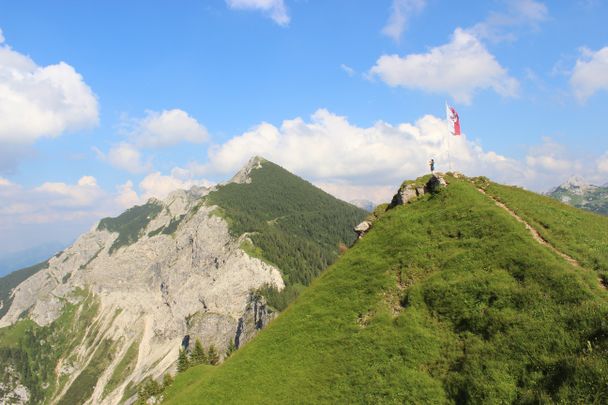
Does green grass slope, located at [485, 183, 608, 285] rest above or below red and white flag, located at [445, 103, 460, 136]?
below

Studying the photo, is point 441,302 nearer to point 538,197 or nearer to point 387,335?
point 387,335

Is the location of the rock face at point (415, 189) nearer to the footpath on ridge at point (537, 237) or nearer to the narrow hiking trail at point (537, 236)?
the footpath on ridge at point (537, 237)

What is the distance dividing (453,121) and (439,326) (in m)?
27.9

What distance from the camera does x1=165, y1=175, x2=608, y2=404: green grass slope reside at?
27.2 metres

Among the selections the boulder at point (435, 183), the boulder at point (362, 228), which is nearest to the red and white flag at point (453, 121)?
the boulder at point (435, 183)

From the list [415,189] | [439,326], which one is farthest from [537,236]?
[415,189]

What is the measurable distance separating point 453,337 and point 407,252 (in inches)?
462

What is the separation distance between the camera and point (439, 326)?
34.1 m

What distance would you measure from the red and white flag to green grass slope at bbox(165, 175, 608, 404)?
23.0 feet

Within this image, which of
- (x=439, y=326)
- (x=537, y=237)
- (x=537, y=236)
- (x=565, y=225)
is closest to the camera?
(x=439, y=326)

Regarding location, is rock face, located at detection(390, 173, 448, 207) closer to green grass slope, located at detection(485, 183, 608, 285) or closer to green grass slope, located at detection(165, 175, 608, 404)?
green grass slope, located at detection(165, 175, 608, 404)

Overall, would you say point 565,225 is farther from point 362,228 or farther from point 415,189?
point 362,228

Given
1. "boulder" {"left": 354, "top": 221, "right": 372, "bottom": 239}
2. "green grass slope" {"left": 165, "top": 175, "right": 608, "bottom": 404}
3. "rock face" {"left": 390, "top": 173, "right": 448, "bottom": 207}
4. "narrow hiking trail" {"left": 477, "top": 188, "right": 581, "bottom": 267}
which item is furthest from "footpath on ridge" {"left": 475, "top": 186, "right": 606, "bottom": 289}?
"boulder" {"left": 354, "top": 221, "right": 372, "bottom": 239}

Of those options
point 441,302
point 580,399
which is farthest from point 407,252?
point 580,399
